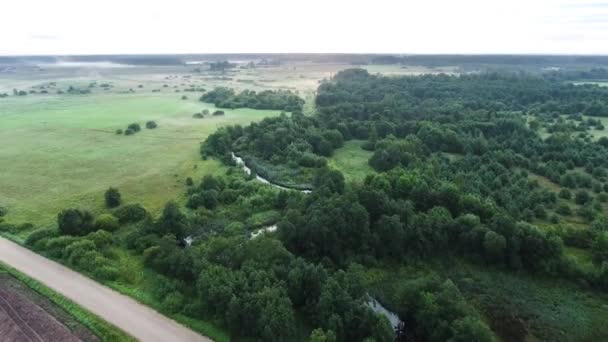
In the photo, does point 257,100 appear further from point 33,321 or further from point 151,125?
point 33,321

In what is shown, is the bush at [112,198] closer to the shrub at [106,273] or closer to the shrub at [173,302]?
the shrub at [106,273]

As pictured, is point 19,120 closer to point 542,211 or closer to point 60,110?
point 60,110

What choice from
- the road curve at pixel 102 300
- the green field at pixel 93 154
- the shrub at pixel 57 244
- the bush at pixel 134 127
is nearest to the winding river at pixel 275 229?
the green field at pixel 93 154

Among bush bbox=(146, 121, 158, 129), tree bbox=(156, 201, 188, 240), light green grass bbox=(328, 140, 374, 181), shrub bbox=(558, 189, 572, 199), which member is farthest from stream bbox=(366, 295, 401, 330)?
bush bbox=(146, 121, 158, 129)

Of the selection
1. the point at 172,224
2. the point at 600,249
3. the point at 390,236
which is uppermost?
the point at 390,236

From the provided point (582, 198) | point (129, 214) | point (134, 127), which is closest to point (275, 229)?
point (129, 214)

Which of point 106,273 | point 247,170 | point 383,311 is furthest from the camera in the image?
point 247,170
